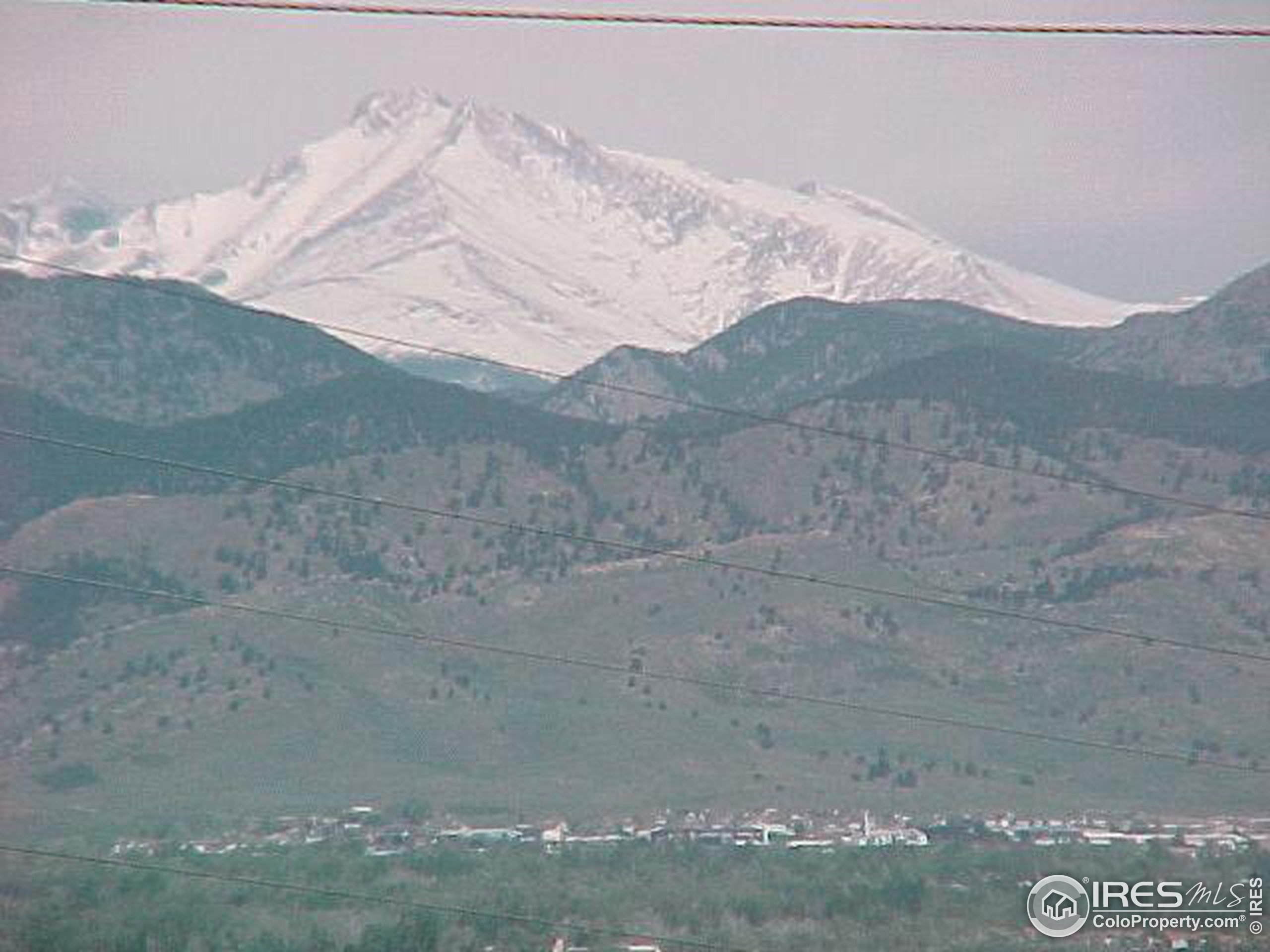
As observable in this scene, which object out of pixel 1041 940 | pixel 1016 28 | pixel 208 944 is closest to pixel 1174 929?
pixel 1041 940

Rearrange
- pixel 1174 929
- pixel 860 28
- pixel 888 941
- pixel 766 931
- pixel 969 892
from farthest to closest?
1. pixel 969 892
2. pixel 766 931
3. pixel 888 941
4. pixel 1174 929
5. pixel 860 28

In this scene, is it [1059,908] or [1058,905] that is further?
[1058,905]

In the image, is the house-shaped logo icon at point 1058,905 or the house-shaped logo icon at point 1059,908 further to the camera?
the house-shaped logo icon at point 1058,905

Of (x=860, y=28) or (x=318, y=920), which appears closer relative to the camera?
(x=860, y=28)

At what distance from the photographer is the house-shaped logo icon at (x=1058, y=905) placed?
591 feet

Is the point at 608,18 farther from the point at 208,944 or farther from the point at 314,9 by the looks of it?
the point at 208,944

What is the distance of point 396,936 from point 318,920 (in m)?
19.6

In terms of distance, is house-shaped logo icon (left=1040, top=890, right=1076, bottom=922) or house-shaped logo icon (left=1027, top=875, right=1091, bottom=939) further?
house-shaped logo icon (left=1040, top=890, right=1076, bottom=922)

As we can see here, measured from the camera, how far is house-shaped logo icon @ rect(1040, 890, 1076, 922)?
180250 millimetres

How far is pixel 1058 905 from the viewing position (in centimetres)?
18850

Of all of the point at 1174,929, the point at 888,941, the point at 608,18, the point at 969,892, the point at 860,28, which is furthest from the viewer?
the point at 969,892

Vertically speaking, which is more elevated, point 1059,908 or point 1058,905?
point 1059,908

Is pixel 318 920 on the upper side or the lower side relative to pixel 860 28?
lower

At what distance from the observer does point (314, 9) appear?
47688 millimetres
